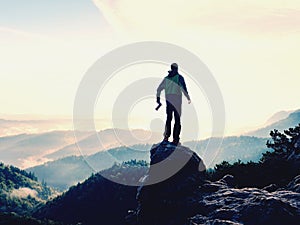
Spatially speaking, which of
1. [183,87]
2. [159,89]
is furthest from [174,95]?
[159,89]

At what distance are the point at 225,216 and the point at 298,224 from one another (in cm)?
284

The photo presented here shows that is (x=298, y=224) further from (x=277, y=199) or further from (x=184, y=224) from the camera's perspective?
(x=184, y=224)

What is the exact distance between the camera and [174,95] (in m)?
22.4

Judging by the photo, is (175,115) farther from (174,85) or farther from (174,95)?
(174,85)

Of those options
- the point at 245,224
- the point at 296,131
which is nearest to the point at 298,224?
the point at 245,224

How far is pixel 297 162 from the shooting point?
2752 cm

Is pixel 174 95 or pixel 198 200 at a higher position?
pixel 174 95

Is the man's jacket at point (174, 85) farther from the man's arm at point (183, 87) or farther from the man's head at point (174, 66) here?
the man's head at point (174, 66)

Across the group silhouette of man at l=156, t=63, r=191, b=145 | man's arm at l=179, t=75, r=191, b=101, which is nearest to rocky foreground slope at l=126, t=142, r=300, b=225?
silhouette of man at l=156, t=63, r=191, b=145

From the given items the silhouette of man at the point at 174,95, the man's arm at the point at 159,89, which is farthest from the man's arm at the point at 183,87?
the man's arm at the point at 159,89

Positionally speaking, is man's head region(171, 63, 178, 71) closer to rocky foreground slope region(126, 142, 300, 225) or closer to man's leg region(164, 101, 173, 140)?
man's leg region(164, 101, 173, 140)

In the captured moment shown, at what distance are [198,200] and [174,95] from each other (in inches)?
226

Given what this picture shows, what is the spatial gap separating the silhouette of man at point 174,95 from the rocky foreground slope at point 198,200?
0.94 m

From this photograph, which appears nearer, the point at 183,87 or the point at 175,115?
the point at 183,87
